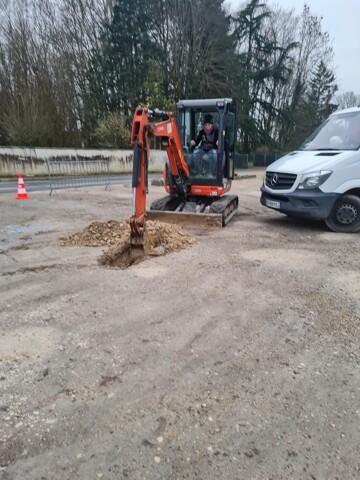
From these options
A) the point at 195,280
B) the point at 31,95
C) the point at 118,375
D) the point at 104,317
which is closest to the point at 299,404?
the point at 118,375

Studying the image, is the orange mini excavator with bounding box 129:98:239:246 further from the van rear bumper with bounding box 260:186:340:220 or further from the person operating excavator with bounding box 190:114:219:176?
the van rear bumper with bounding box 260:186:340:220

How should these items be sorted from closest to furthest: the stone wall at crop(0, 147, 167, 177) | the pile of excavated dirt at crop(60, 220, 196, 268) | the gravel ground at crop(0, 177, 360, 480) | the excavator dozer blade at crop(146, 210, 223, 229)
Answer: the gravel ground at crop(0, 177, 360, 480) → the pile of excavated dirt at crop(60, 220, 196, 268) → the excavator dozer blade at crop(146, 210, 223, 229) → the stone wall at crop(0, 147, 167, 177)

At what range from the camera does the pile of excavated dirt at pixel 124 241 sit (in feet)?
18.9

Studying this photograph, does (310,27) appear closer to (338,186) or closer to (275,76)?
(275,76)

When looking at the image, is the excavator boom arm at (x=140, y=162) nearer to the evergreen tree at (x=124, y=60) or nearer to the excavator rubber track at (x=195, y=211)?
the excavator rubber track at (x=195, y=211)

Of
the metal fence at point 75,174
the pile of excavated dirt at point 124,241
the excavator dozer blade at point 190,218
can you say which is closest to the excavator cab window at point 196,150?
the excavator dozer blade at point 190,218

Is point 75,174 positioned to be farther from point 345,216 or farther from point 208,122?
point 345,216

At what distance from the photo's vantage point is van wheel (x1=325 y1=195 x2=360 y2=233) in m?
7.44

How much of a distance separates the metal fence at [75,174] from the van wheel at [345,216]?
1064cm

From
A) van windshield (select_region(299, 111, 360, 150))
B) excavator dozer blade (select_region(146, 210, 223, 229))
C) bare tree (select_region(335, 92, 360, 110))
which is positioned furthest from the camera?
bare tree (select_region(335, 92, 360, 110))

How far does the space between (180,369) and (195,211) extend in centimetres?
579

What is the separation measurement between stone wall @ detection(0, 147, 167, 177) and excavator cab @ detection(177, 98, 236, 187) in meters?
17.3

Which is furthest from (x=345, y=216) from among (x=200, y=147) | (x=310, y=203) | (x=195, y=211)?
(x=200, y=147)

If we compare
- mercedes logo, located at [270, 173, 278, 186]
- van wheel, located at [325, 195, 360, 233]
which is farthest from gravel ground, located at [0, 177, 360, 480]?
mercedes logo, located at [270, 173, 278, 186]
